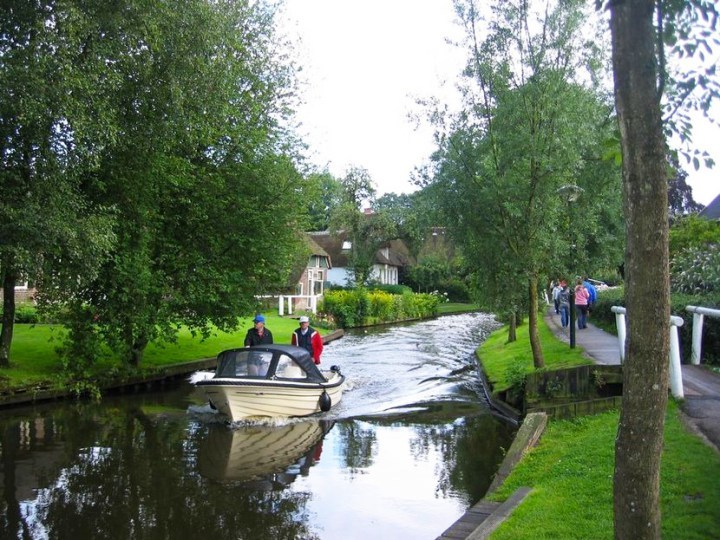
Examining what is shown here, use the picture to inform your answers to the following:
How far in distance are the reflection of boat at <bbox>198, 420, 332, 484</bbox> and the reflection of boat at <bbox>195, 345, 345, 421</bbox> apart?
Result: 1.46ft

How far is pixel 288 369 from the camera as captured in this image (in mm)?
15273

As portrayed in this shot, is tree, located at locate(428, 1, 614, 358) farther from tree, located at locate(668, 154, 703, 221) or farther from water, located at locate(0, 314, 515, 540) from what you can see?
tree, located at locate(668, 154, 703, 221)

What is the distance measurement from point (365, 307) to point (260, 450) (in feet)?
104

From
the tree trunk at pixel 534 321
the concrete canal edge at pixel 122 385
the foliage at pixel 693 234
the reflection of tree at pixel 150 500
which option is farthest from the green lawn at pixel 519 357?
the concrete canal edge at pixel 122 385

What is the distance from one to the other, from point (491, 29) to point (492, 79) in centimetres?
110

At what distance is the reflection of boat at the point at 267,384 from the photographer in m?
14.4

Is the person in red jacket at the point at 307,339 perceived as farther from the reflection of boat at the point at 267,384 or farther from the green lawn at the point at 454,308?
the green lawn at the point at 454,308

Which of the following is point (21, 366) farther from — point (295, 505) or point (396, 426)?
point (295, 505)

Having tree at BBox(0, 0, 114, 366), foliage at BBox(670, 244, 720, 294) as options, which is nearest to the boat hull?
tree at BBox(0, 0, 114, 366)

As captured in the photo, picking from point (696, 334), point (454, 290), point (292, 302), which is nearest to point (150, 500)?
point (696, 334)

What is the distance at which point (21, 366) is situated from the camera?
1803 centimetres

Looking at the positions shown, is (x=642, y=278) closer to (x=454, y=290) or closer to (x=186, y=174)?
(x=186, y=174)

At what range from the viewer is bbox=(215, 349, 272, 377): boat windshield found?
14.9 metres

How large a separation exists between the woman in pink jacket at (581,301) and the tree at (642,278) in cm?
1919
